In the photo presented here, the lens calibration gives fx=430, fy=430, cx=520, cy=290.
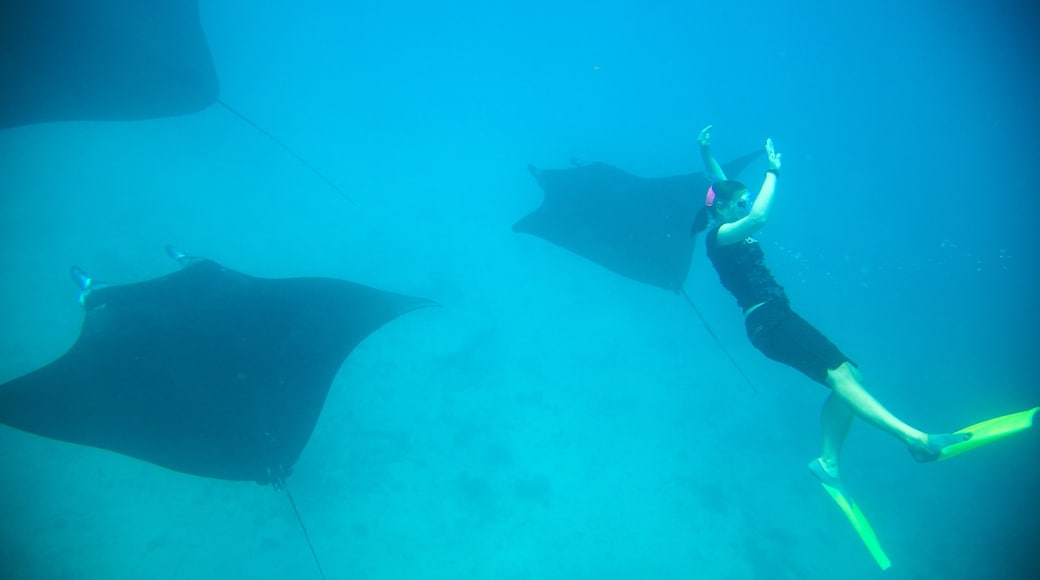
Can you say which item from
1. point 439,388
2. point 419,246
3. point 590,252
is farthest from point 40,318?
point 590,252

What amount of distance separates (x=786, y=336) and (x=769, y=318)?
0.18m

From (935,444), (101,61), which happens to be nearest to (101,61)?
(101,61)

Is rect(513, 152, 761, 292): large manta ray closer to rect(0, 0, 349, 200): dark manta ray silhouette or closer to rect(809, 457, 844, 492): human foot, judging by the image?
rect(809, 457, 844, 492): human foot

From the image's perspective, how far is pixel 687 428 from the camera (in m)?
8.86

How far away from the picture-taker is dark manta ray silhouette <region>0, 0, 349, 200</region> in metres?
6.30

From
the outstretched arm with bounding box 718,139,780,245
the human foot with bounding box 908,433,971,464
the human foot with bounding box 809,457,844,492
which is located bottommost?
the human foot with bounding box 809,457,844,492

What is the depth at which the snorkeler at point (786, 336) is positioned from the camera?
10.1 ft

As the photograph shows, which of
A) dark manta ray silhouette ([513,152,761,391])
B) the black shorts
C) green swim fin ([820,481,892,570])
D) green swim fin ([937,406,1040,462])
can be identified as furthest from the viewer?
dark manta ray silhouette ([513,152,761,391])

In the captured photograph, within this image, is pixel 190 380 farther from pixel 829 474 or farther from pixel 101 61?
pixel 829 474

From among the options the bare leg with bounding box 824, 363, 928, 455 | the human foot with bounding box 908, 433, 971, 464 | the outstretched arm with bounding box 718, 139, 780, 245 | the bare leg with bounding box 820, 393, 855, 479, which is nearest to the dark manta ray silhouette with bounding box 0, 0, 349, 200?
the outstretched arm with bounding box 718, 139, 780, 245

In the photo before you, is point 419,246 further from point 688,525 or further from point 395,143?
point 688,525

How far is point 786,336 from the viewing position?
3.44 m

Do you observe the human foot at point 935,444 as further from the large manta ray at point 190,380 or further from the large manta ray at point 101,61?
the large manta ray at point 101,61

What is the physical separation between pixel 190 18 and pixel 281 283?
19.7 ft
